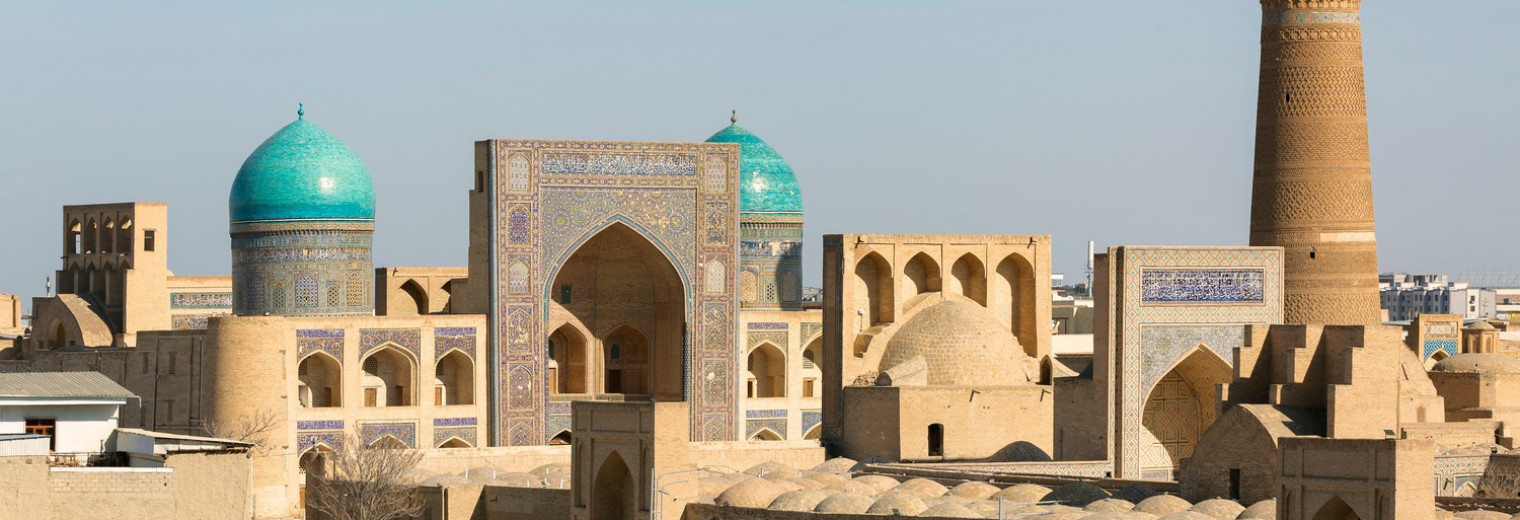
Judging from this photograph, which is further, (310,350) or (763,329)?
(763,329)

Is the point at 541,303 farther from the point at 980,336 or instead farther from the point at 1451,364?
the point at 1451,364

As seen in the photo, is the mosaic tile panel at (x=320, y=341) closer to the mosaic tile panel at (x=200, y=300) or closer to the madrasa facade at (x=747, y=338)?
the madrasa facade at (x=747, y=338)

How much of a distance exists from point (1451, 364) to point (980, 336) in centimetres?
725

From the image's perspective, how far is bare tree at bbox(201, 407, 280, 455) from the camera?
30.4m

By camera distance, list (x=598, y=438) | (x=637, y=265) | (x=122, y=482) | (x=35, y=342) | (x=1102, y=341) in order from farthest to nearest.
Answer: (x=35, y=342), (x=637, y=265), (x=1102, y=341), (x=598, y=438), (x=122, y=482)

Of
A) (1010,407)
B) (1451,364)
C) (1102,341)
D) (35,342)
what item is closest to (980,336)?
(1010,407)

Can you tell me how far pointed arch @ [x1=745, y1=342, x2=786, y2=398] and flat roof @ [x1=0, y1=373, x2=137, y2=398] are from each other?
43.6 feet

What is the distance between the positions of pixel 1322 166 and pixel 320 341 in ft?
39.5

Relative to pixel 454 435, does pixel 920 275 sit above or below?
above

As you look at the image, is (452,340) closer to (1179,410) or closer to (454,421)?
(454,421)

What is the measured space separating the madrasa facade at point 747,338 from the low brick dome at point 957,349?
0.14 ft

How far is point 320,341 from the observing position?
32812 millimetres

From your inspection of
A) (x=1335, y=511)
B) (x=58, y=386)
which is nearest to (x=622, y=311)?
(x=58, y=386)

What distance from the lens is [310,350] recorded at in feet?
107
